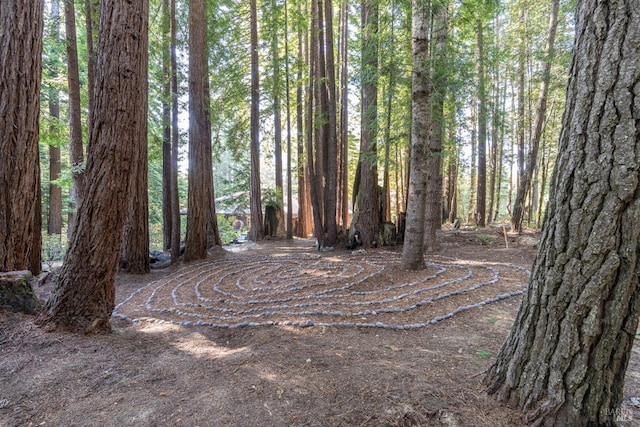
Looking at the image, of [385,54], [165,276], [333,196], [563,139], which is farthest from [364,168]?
[563,139]

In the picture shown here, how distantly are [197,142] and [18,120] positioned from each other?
153 inches

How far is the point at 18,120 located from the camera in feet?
11.1

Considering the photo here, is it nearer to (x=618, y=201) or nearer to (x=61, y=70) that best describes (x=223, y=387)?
(x=618, y=201)

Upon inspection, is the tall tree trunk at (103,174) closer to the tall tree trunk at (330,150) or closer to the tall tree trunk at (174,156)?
the tall tree trunk at (174,156)

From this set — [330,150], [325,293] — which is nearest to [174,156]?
[330,150]

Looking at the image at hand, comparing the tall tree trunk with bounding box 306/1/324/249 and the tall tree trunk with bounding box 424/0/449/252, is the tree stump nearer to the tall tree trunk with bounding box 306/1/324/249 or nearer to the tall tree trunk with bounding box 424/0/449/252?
the tall tree trunk with bounding box 424/0/449/252

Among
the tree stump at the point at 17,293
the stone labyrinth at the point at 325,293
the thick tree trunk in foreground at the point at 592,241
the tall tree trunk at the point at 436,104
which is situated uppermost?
the tall tree trunk at the point at 436,104

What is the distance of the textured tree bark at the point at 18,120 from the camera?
329cm

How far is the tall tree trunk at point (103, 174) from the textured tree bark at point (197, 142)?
416 centimetres

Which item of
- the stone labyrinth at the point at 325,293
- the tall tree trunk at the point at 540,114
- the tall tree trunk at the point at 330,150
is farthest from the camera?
the tall tree trunk at the point at 330,150

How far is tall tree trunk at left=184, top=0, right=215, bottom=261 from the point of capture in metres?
6.70

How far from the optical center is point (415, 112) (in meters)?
4.98

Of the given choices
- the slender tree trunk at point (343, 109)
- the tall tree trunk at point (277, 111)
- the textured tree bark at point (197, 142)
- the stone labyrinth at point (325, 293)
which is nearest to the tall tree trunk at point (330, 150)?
the tall tree trunk at point (277, 111)

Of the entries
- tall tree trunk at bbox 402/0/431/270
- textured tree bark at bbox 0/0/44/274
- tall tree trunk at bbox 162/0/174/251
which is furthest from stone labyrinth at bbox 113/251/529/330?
tall tree trunk at bbox 162/0/174/251
